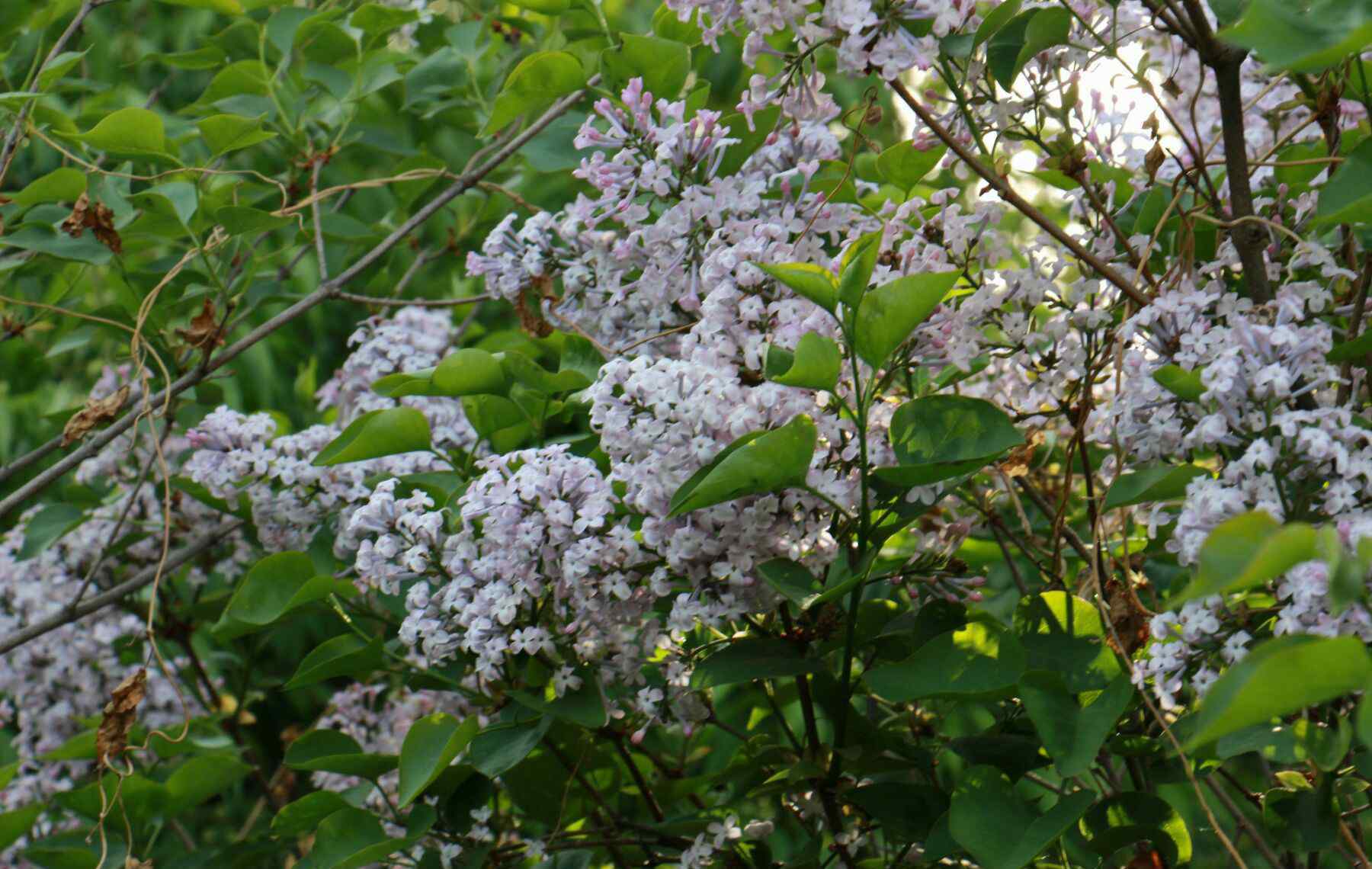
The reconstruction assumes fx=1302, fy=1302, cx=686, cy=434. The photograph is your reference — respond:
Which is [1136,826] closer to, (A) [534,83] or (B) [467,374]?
(B) [467,374]

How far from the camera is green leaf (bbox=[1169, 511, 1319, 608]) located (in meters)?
0.55

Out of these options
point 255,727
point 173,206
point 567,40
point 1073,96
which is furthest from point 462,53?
point 255,727

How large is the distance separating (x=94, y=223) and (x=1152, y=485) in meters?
1.06

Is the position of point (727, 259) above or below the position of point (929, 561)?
above

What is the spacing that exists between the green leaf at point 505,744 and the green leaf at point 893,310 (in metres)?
0.41

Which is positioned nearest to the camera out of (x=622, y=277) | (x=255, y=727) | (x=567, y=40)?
(x=622, y=277)

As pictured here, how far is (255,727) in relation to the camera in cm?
237

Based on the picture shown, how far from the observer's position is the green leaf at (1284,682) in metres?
0.56

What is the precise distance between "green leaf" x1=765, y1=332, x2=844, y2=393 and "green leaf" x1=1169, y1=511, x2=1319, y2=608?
31cm

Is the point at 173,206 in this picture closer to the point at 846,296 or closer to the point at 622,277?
the point at 622,277

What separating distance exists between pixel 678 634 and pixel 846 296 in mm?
308

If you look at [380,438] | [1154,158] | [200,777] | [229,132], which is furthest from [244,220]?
[1154,158]

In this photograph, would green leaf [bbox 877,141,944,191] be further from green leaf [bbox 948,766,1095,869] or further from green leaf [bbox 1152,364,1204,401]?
green leaf [bbox 948,766,1095,869]

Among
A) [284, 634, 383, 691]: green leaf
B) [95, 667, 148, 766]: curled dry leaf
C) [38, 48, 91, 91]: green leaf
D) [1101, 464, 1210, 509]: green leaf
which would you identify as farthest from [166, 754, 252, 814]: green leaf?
[1101, 464, 1210, 509]: green leaf
